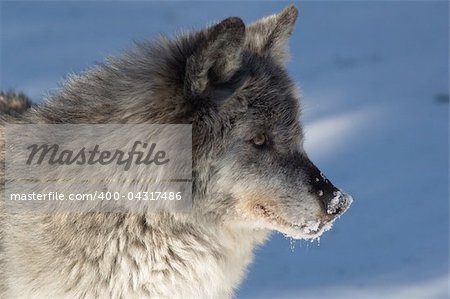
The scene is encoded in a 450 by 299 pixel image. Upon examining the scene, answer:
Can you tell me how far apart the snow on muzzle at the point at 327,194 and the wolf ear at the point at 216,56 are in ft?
1.74

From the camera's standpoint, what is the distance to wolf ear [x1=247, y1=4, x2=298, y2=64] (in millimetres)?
3871

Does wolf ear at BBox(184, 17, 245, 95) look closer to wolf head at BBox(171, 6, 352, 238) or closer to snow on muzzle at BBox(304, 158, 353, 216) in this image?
wolf head at BBox(171, 6, 352, 238)

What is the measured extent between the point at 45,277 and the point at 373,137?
4220 mm

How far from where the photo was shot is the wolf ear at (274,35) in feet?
12.7

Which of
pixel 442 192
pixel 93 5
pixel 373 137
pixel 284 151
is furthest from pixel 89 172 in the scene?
pixel 93 5

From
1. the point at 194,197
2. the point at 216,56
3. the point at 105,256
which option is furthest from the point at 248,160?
the point at 105,256

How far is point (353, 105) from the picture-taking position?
773 centimetres

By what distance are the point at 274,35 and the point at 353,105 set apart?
12.7 feet

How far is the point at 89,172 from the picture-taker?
3.46 meters

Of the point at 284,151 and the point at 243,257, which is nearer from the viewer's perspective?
the point at 284,151

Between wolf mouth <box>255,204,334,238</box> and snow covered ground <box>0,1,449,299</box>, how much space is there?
641 millimetres

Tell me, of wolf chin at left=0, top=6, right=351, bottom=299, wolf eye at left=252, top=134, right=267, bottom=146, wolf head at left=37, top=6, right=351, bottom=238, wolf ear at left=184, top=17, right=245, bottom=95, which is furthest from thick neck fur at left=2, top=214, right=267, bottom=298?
wolf ear at left=184, top=17, right=245, bottom=95

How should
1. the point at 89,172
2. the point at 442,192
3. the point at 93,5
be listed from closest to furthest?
the point at 89,172
the point at 442,192
the point at 93,5

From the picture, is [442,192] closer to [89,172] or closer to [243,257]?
[243,257]
